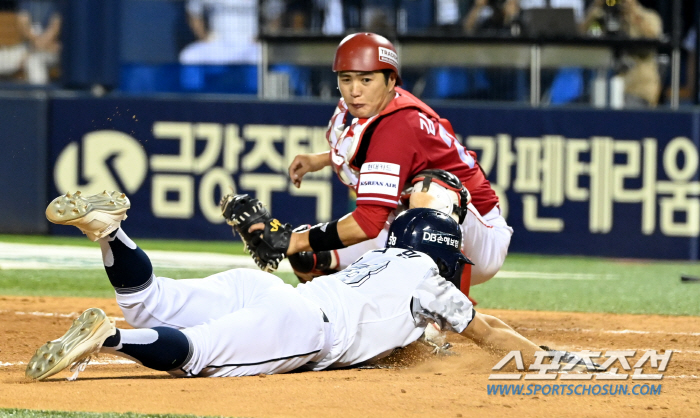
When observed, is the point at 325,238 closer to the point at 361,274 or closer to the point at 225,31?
the point at 361,274

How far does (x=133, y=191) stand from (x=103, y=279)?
99.4 inches

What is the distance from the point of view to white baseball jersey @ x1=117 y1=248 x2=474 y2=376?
3797 mm

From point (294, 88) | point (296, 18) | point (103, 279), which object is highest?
point (296, 18)

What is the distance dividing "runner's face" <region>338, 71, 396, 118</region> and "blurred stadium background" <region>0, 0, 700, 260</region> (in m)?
5.62

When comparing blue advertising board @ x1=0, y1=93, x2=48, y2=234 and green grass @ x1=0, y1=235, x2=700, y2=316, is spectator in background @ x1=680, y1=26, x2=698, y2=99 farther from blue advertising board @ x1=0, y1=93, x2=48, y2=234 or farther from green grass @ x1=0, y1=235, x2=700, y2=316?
blue advertising board @ x1=0, y1=93, x2=48, y2=234

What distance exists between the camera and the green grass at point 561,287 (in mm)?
7598

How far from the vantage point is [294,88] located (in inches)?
456

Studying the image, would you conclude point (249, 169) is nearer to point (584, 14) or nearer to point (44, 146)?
point (44, 146)

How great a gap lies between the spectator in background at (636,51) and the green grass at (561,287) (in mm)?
2149

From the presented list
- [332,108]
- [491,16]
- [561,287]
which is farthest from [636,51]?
[561,287]

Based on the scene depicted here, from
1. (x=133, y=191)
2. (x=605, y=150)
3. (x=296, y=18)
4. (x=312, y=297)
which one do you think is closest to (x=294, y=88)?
(x=296, y=18)

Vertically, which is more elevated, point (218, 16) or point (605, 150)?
point (218, 16)

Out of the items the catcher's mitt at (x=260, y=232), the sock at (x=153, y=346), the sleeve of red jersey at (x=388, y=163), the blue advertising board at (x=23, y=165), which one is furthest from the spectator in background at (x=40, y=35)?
the sock at (x=153, y=346)

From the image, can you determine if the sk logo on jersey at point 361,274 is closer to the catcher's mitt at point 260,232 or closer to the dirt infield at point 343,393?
the dirt infield at point 343,393
